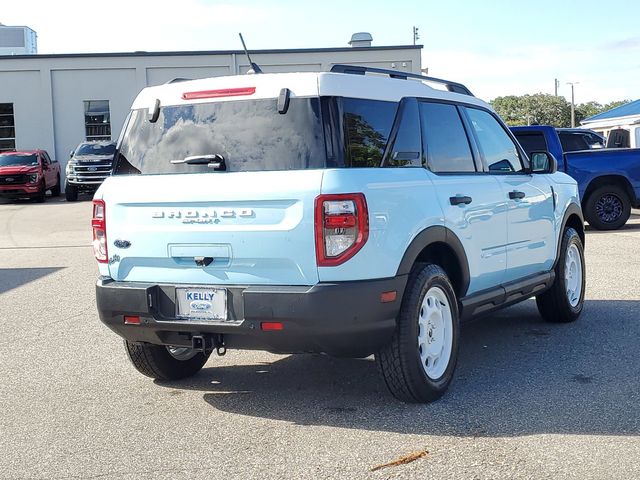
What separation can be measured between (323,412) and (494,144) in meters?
2.69

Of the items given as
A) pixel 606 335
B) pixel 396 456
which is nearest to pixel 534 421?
pixel 396 456

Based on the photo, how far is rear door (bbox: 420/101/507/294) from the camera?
5.84m

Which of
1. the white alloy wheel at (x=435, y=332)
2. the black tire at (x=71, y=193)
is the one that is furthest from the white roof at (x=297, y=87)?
the black tire at (x=71, y=193)

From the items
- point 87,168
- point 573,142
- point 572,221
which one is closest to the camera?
point 572,221

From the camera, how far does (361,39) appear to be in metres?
38.7

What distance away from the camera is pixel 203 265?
518 cm

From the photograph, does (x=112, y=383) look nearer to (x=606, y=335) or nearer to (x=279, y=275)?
(x=279, y=275)

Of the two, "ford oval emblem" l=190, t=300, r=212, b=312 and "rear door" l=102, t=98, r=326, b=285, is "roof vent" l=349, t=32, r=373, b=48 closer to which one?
"rear door" l=102, t=98, r=326, b=285

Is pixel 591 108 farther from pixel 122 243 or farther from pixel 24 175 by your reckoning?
pixel 122 243

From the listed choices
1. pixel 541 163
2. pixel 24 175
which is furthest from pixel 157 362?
pixel 24 175

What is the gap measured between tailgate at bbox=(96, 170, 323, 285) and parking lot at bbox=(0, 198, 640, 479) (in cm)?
89

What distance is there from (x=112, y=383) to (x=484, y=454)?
114 inches

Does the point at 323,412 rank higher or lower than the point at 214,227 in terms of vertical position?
lower

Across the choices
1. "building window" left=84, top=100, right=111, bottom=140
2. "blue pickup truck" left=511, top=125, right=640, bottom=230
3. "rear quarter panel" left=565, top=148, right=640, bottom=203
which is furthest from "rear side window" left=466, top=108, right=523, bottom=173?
"building window" left=84, top=100, right=111, bottom=140
